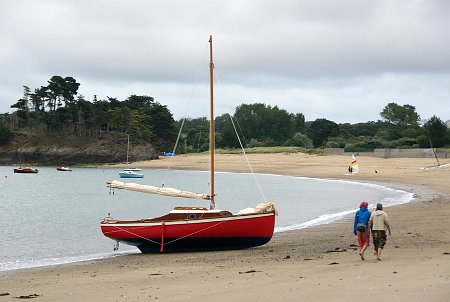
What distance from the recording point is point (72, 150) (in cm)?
13088

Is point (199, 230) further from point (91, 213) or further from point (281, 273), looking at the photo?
point (91, 213)

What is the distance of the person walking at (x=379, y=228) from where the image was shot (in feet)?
46.5

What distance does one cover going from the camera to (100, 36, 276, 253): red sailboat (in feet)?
63.6

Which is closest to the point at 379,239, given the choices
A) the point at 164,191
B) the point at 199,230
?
the point at 199,230

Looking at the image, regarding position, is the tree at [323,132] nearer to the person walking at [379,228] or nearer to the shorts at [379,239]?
the person walking at [379,228]

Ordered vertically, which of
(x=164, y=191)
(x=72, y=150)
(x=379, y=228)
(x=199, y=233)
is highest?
(x=72, y=150)

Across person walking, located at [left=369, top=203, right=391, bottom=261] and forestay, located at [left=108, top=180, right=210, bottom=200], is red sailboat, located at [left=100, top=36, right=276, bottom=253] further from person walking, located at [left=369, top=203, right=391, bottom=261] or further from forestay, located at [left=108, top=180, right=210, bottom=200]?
person walking, located at [left=369, top=203, right=391, bottom=261]

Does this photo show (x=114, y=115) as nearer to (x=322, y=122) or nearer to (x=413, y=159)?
(x=322, y=122)

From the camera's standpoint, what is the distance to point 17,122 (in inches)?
5669

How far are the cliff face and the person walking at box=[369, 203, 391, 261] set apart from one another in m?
115

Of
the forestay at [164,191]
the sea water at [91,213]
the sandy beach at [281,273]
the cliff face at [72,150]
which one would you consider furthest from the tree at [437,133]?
the forestay at [164,191]

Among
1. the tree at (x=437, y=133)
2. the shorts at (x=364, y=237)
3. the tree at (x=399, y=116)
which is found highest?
the tree at (x=399, y=116)

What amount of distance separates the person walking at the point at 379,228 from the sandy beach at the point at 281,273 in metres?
0.37

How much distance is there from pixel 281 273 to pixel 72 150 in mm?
123284
